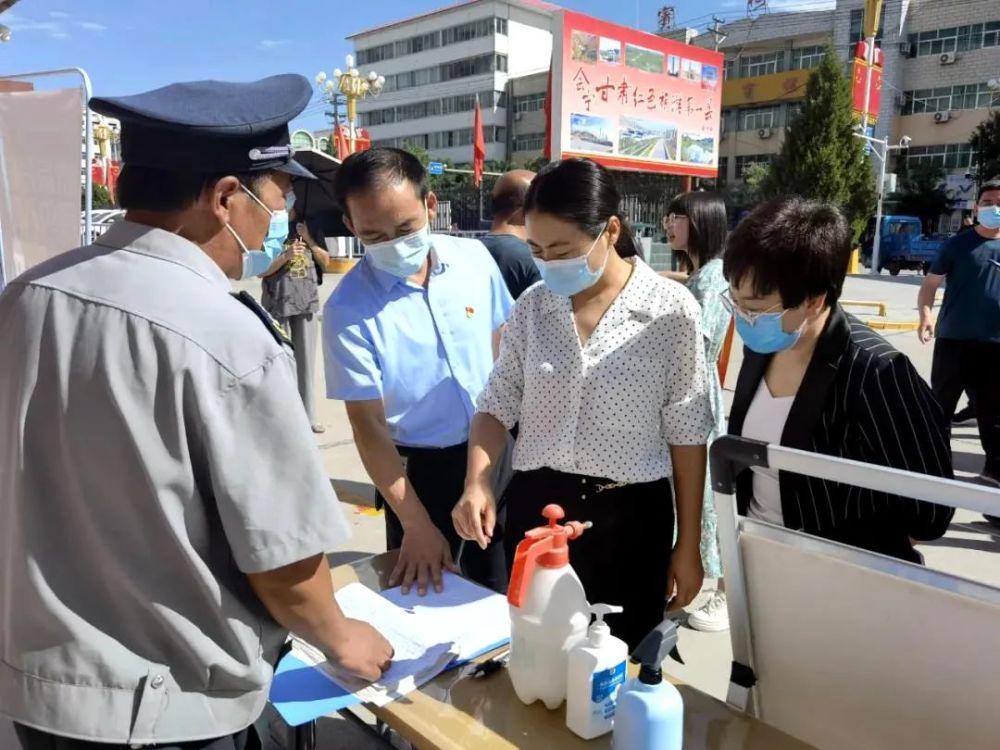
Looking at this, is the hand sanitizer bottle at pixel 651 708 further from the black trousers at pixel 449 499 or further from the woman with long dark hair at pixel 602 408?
the black trousers at pixel 449 499

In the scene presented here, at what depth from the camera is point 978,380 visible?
4.19 m

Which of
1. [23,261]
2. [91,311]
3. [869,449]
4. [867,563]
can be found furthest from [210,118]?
[23,261]

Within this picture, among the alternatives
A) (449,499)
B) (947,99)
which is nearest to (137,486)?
(449,499)

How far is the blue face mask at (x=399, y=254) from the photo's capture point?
1.81 metres

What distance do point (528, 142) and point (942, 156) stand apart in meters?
24.3

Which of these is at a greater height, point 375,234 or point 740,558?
point 375,234

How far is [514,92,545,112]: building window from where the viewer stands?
4812cm

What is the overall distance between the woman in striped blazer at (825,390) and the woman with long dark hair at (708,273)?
4.46 feet

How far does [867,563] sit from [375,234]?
1294 millimetres

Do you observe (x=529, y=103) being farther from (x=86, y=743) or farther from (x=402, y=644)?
(x=86, y=743)

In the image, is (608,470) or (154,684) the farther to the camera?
(608,470)

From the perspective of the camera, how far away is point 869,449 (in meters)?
1.35

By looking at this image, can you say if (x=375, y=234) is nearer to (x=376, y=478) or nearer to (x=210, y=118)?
(x=376, y=478)

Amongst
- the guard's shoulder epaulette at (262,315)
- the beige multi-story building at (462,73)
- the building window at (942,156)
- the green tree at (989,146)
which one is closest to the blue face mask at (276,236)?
the guard's shoulder epaulette at (262,315)
